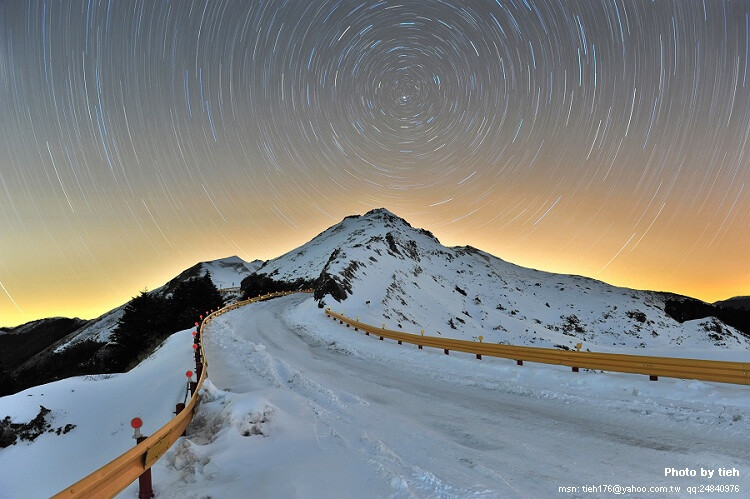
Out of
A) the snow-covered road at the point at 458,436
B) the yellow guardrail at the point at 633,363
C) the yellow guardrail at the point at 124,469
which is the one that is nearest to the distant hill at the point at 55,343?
the snow-covered road at the point at 458,436

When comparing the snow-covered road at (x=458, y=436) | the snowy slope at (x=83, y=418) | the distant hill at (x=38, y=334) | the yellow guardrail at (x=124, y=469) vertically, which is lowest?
the distant hill at (x=38, y=334)

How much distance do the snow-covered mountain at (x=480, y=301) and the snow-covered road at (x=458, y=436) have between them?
31587mm

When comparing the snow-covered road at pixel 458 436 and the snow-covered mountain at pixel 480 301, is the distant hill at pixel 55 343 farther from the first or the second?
the snow-covered road at pixel 458 436

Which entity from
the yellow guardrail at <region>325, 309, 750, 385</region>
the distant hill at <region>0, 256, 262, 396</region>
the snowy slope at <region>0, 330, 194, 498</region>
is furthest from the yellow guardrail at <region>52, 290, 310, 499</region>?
the distant hill at <region>0, 256, 262, 396</region>

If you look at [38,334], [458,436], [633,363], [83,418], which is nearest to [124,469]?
[458,436]

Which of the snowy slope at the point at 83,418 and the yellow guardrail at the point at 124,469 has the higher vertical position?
the yellow guardrail at the point at 124,469

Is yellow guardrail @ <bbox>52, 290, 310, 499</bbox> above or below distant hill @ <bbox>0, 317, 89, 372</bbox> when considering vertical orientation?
above

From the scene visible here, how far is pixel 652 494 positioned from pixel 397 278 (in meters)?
64.0

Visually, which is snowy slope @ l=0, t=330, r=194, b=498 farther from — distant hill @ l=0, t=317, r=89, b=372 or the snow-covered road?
distant hill @ l=0, t=317, r=89, b=372

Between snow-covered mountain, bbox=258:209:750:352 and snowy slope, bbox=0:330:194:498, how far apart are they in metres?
26.7

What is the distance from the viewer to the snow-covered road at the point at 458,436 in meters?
5.00

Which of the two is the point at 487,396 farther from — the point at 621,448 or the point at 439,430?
the point at 621,448

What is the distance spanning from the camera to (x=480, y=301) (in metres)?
96.9

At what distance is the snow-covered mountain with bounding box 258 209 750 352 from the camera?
173 ft
